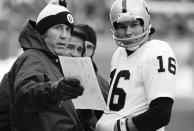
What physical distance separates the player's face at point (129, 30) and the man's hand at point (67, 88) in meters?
0.74

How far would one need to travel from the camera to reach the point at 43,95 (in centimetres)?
416

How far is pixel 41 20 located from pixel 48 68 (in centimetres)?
42

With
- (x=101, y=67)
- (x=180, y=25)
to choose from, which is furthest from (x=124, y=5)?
(x=180, y=25)

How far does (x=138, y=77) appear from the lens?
4578 millimetres

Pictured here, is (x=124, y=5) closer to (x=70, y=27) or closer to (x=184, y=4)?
(x=70, y=27)

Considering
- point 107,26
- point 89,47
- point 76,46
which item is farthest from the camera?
point 107,26

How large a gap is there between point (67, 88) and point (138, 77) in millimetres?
723

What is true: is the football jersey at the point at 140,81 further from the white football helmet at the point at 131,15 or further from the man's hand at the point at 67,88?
the man's hand at the point at 67,88

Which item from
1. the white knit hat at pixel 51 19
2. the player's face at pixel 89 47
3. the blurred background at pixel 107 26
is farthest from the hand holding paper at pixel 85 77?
the blurred background at pixel 107 26

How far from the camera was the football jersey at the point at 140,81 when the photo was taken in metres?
4.46

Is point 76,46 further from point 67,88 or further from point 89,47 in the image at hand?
point 67,88

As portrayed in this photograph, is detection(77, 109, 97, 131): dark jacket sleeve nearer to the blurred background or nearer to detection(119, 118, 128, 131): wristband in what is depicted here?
detection(119, 118, 128, 131): wristband

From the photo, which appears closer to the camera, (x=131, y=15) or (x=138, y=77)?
(x=138, y=77)

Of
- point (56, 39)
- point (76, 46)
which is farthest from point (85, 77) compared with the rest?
point (76, 46)
